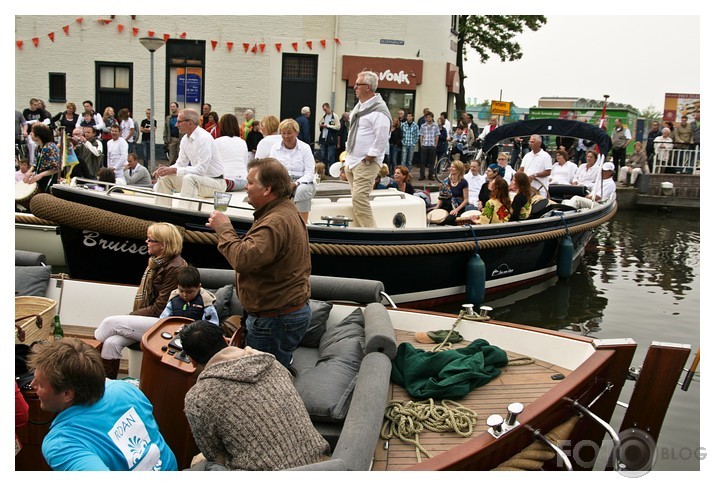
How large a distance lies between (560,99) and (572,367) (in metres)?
31.0

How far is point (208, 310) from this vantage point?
14.9ft

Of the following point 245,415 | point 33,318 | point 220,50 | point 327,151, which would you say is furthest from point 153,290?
point 220,50

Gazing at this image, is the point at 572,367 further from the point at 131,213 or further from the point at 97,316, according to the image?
the point at 131,213

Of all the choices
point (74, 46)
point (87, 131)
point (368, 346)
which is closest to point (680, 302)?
point (368, 346)

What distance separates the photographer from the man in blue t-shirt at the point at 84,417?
2652 millimetres

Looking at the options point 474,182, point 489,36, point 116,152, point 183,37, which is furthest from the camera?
point 489,36

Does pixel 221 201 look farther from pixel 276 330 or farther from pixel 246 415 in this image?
pixel 246 415

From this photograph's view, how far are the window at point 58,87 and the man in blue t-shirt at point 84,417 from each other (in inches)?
727

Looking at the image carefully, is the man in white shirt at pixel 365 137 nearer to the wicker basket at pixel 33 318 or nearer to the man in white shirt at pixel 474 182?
the man in white shirt at pixel 474 182

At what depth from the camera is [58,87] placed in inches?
766

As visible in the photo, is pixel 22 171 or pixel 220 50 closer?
pixel 22 171

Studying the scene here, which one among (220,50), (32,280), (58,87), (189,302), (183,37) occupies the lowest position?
(32,280)

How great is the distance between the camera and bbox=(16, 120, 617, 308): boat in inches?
279

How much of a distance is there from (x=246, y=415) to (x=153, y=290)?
8.19ft
